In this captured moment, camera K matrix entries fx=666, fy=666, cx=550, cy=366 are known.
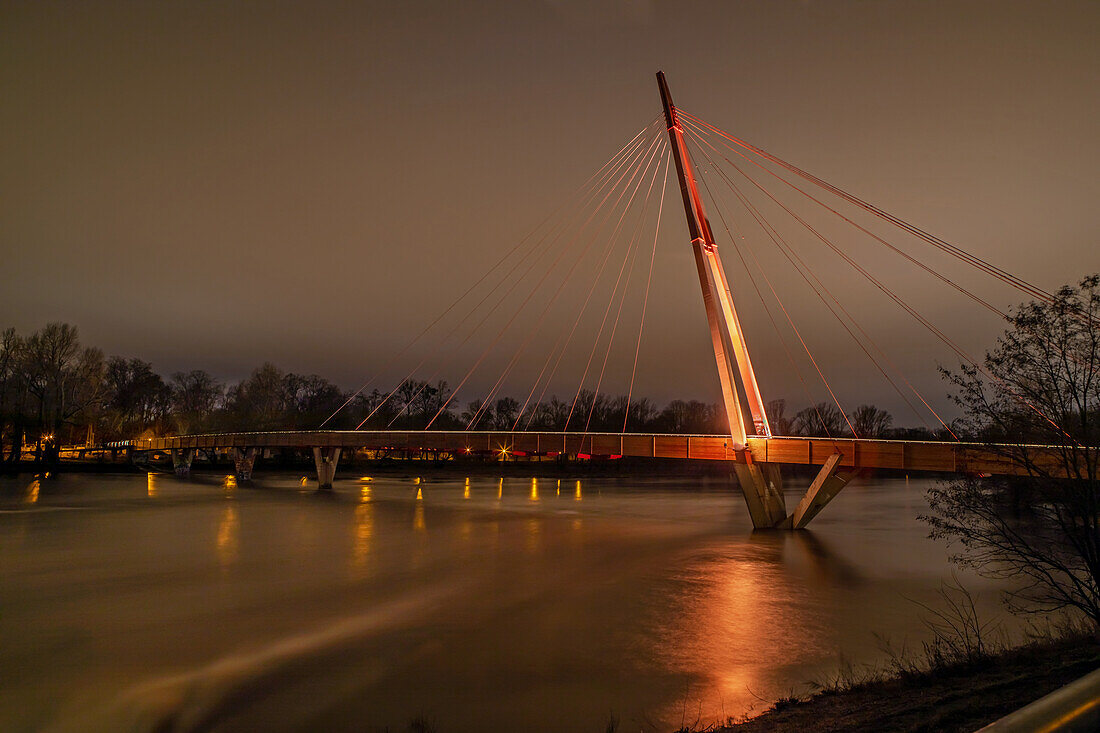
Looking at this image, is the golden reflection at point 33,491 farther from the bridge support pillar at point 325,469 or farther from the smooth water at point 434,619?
the bridge support pillar at point 325,469

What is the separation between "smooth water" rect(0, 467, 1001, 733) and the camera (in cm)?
1182

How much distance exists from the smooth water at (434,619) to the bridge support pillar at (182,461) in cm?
5791

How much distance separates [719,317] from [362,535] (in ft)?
69.9

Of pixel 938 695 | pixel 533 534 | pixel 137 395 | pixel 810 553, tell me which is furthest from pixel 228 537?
pixel 137 395

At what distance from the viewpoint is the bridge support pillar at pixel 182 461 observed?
302 ft

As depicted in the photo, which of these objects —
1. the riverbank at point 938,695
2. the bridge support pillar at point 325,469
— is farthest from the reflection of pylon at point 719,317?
the bridge support pillar at point 325,469

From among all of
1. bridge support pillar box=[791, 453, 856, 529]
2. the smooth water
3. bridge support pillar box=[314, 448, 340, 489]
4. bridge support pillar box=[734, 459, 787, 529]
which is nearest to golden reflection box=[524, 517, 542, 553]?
the smooth water

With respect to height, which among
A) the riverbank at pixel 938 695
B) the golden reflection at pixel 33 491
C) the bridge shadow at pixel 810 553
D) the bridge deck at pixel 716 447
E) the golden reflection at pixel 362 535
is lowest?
the golden reflection at pixel 33 491

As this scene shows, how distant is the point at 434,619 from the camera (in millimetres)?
17922

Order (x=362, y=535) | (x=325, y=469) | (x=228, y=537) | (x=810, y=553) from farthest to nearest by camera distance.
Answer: (x=325, y=469) < (x=362, y=535) < (x=228, y=537) < (x=810, y=553)

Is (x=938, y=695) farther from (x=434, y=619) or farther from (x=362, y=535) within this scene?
(x=362, y=535)

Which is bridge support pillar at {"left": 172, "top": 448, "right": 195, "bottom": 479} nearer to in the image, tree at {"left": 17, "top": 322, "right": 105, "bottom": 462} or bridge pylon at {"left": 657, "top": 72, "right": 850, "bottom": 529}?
tree at {"left": 17, "top": 322, "right": 105, "bottom": 462}

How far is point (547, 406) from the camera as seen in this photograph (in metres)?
142

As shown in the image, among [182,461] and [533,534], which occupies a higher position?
[533,534]
